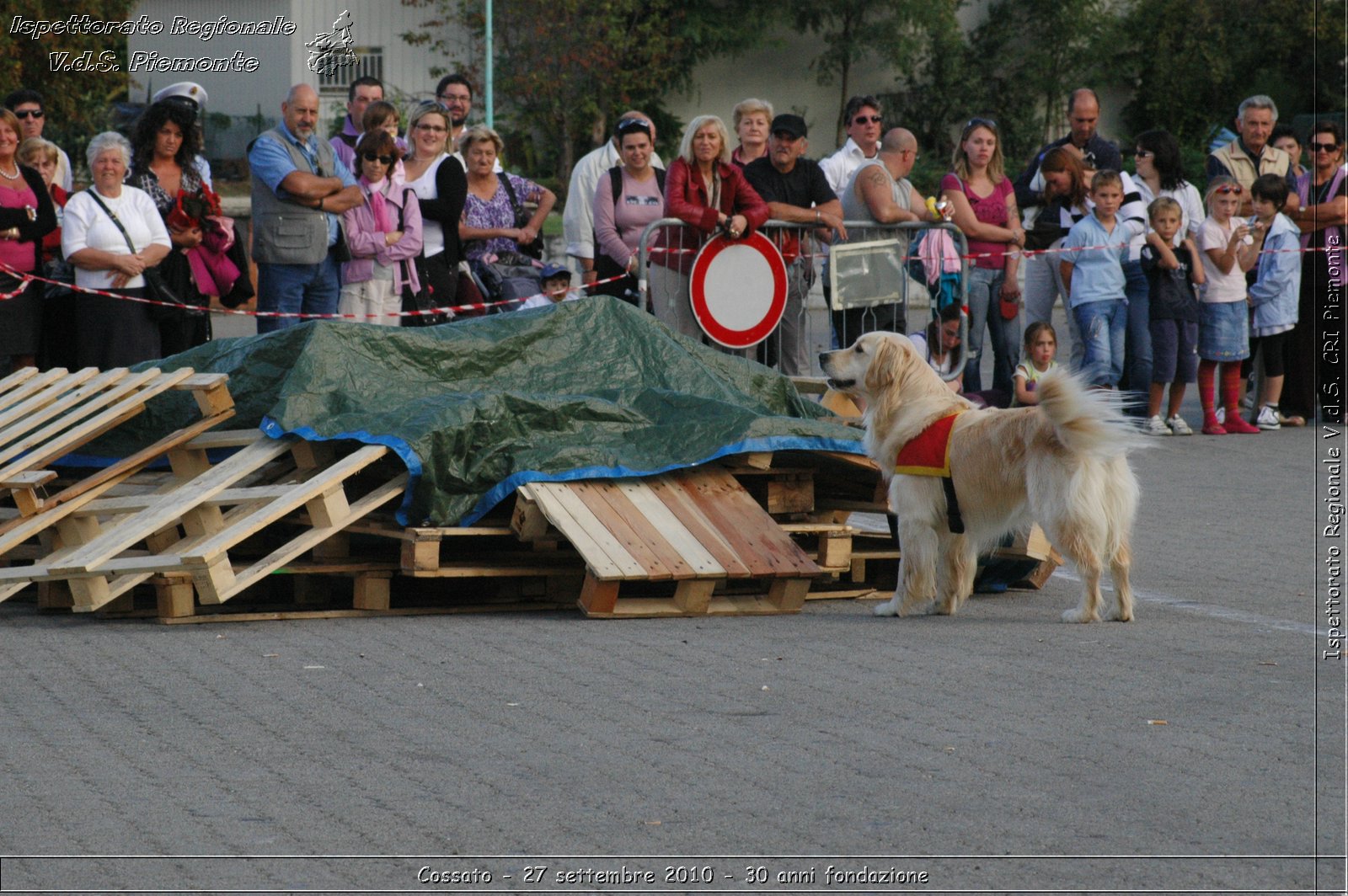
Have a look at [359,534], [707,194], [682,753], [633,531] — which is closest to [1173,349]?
[707,194]

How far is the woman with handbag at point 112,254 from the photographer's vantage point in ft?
34.4

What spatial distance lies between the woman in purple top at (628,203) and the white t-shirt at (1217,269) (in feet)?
16.4

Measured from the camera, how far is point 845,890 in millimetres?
3916

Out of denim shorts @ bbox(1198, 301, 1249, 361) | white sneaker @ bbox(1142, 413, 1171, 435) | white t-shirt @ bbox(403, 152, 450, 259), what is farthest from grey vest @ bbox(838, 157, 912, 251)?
denim shorts @ bbox(1198, 301, 1249, 361)

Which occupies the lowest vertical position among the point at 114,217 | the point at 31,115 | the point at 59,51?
the point at 114,217

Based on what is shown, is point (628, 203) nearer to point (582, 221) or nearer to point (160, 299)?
point (582, 221)

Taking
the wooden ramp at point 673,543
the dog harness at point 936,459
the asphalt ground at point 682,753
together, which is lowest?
the asphalt ground at point 682,753

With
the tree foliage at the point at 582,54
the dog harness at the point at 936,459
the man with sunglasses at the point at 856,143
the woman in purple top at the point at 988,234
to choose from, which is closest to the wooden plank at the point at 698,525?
the dog harness at the point at 936,459

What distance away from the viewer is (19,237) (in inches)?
421

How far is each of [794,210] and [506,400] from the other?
4217 millimetres

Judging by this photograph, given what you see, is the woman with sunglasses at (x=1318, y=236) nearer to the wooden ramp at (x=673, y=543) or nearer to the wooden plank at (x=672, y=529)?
the wooden ramp at (x=673, y=543)

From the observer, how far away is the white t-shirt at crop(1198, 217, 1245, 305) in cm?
1390

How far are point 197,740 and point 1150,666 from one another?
11.6ft

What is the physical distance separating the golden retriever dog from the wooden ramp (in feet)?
1.87
